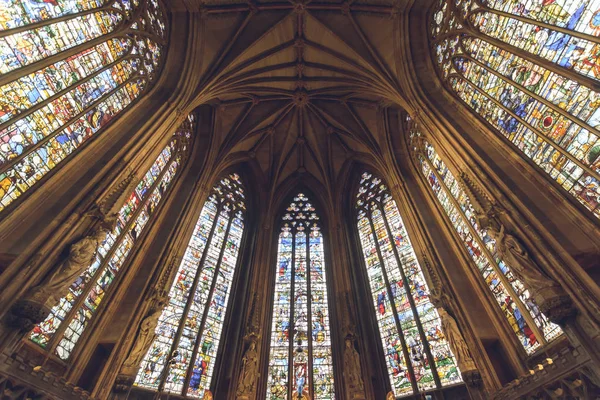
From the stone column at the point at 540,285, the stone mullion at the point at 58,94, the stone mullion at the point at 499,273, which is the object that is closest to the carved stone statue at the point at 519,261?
the stone column at the point at 540,285

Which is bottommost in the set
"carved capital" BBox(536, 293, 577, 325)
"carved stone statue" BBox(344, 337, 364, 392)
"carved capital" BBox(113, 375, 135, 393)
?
"carved capital" BBox(113, 375, 135, 393)

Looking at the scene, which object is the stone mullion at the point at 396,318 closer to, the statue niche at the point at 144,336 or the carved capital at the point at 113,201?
the statue niche at the point at 144,336

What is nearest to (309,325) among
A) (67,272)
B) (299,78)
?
(67,272)

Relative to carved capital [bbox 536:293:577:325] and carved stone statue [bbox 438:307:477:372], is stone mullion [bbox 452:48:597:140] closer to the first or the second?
carved capital [bbox 536:293:577:325]

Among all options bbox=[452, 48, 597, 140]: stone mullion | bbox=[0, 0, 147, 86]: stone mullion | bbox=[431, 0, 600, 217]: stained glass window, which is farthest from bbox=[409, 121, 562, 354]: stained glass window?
bbox=[0, 0, 147, 86]: stone mullion

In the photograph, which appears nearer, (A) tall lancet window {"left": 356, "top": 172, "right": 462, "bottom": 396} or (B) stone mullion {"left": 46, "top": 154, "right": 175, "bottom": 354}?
(B) stone mullion {"left": 46, "top": 154, "right": 175, "bottom": 354}

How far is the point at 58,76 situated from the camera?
316 inches

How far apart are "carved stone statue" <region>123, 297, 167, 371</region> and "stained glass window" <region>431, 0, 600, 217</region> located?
10302 millimetres

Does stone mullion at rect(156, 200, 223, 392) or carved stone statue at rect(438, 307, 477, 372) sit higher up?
stone mullion at rect(156, 200, 223, 392)

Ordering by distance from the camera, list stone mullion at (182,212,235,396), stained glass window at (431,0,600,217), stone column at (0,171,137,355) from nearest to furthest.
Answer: stone column at (0,171,137,355) → stained glass window at (431,0,600,217) → stone mullion at (182,212,235,396)

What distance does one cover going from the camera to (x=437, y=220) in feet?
40.1

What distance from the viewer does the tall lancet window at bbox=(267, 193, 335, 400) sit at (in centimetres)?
1109

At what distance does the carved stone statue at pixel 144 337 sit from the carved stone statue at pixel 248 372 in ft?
8.97

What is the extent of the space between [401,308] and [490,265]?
3499 mm
